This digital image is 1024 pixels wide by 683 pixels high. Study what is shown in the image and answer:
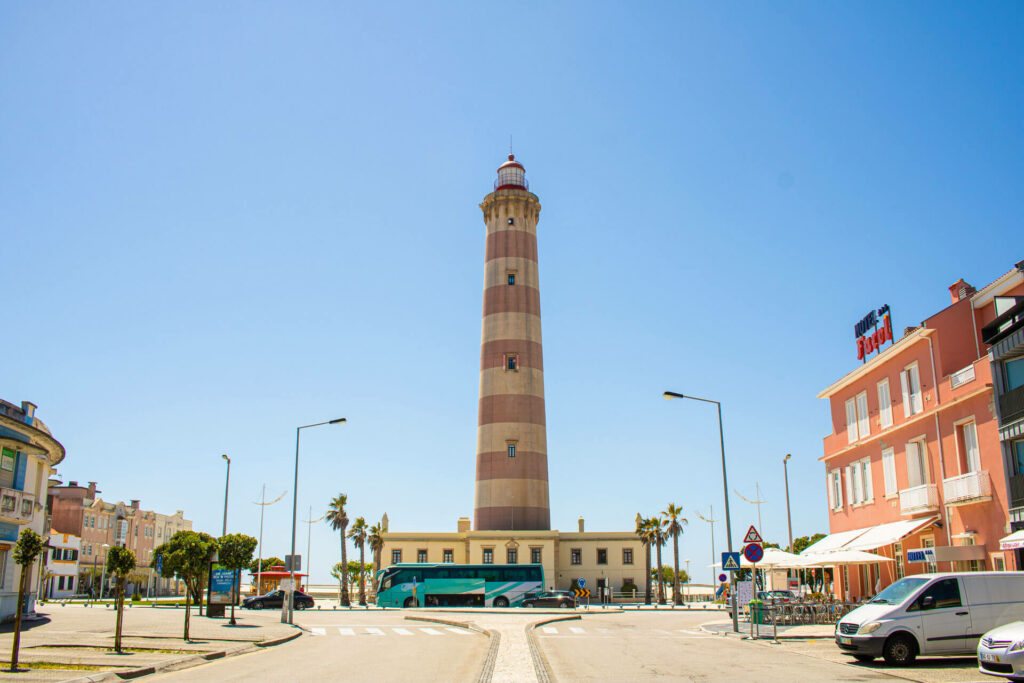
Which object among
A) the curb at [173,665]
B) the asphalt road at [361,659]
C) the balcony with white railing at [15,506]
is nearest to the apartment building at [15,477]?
the balcony with white railing at [15,506]

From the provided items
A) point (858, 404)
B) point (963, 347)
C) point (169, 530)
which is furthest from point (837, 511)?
point (169, 530)

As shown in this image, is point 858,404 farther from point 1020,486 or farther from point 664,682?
point 664,682

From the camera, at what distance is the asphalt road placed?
612 inches

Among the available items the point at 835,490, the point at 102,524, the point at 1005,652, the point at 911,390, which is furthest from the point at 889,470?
the point at 102,524

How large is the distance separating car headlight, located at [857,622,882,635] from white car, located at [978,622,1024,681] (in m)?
3.64

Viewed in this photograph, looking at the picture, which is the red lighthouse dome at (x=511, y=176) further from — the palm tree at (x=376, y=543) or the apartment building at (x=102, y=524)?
the apartment building at (x=102, y=524)

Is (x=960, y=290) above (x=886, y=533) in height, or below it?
above

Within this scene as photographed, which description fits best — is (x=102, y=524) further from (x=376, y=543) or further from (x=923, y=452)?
(x=923, y=452)

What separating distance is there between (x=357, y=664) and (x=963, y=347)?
2235 cm

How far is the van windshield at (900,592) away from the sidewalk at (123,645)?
50.9ft

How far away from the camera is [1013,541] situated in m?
22.5

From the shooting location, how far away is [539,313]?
59781mm

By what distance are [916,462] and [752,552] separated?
30.6 ft

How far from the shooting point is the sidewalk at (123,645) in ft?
50.7
